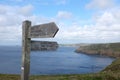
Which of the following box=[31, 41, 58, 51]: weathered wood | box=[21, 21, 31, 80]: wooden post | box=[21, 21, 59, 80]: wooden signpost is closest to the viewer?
box=[31, 41, 58, 51]: weathered wood

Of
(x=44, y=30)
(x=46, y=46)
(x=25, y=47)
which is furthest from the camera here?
(x=25, y=47)

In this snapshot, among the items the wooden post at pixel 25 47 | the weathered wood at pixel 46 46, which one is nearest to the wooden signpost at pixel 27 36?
the wooden post at pixel 25 47

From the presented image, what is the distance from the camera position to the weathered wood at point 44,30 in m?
9.23

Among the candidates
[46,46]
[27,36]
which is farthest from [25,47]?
[46,46]

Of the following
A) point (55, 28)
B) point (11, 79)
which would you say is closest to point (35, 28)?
point (55, 28)

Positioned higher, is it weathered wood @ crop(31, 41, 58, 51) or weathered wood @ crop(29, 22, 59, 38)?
weathered wood @ crop(29, 22, 59, 38)

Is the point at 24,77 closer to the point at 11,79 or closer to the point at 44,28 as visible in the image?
the point at 44,28

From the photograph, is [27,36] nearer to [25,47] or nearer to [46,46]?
[25,47]

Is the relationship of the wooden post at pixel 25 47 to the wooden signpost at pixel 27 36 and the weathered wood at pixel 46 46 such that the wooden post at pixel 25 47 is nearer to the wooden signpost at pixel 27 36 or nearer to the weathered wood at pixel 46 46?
the wooden signpost at pixel 27 36

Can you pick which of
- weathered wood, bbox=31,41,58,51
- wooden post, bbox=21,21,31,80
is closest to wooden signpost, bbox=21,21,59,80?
wooden post, bbox=21,21,31,80

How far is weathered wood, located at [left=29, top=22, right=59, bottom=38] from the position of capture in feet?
30.3

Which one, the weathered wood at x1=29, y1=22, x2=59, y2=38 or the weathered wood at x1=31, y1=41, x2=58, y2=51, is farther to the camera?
the weathered wood at x1=29, y1=22, x2=59, y2=38

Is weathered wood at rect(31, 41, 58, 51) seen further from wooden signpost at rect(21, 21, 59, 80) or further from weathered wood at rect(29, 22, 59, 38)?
wooden signpost at rect(21, 21, 59, 80)

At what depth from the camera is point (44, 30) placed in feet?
31.8
